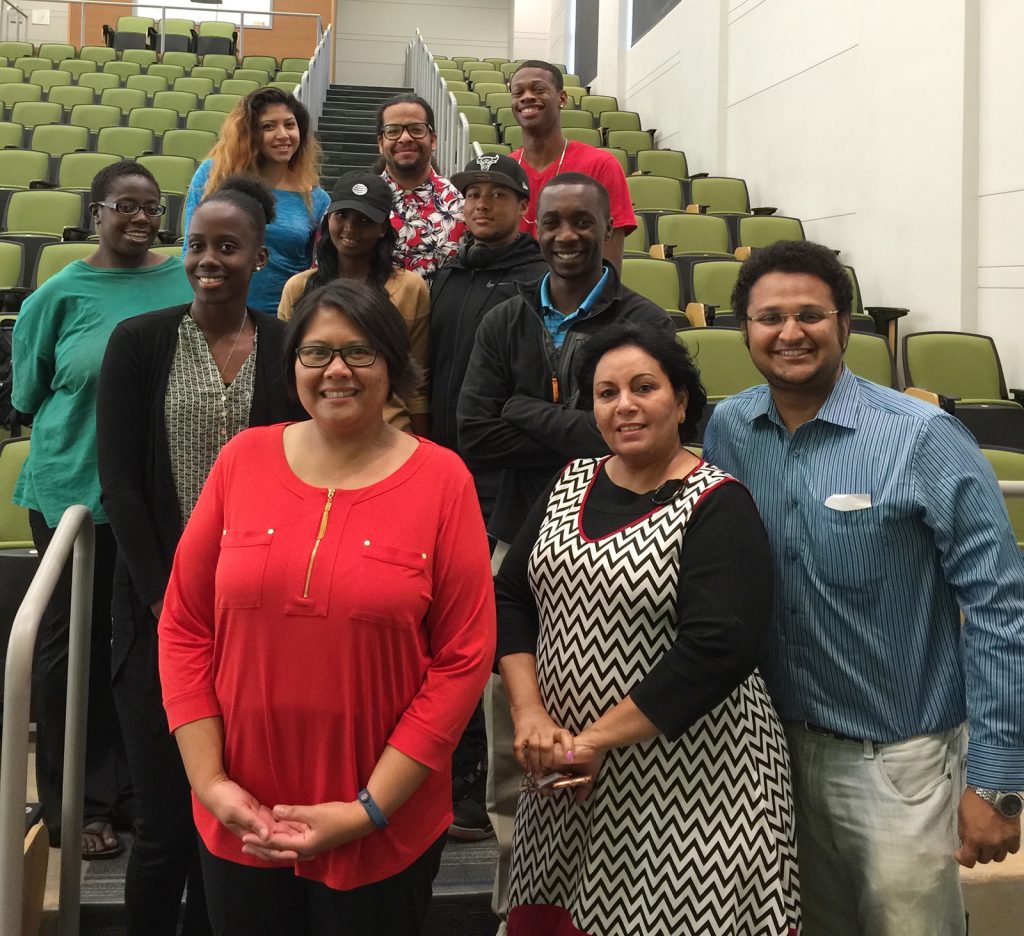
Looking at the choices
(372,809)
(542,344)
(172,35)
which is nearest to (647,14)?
(172,35)

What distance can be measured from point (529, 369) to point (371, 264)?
49 centimetres

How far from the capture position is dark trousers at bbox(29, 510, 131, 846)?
79.6 inches

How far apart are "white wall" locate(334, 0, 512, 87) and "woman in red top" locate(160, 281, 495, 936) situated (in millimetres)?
14041

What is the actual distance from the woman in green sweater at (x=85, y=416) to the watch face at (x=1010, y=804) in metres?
1.54

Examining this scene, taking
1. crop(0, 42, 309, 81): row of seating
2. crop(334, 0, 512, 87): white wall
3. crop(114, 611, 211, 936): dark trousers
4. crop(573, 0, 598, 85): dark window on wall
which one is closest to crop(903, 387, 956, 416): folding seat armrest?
crop(114, 611, 211, 936): dark trousers

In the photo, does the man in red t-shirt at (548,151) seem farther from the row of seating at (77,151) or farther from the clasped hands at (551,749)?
the row of seating at (77,151)

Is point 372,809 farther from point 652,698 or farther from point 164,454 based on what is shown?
point 164,454

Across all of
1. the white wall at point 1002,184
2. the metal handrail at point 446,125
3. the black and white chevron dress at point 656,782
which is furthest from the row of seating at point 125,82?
the black and white chevron dress at point 656,782

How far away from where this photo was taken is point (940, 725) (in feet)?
4.69

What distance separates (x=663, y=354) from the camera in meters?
1.51

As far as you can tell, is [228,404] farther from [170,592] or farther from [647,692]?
[647,692]

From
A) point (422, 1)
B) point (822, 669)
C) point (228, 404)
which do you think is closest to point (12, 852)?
point (228, 404)

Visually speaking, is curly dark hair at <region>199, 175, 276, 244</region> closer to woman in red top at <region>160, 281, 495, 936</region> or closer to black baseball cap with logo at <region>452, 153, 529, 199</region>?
black baseball cap with logo at <region>452, 153, 529, 199</region>

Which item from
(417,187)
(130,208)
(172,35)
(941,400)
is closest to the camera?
(130,208)
